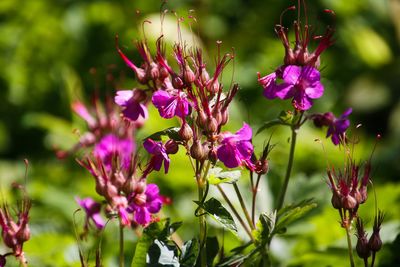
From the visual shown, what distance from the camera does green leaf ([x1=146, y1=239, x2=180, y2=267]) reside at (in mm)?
1221

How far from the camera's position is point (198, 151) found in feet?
3.75

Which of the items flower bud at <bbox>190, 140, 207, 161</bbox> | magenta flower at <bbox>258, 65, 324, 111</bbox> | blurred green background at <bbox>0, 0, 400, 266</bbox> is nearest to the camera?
flower bud at <bbox>190, 140, 207, 161</bbox>

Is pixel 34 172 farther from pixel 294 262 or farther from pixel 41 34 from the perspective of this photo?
pixel 294 262

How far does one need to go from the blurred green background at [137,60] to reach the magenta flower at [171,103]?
1.24 meters

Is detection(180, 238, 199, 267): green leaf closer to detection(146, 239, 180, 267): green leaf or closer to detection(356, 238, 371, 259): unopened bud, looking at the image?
detection(146, 239, 180, 267): green leaf

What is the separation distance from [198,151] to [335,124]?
1.00ft

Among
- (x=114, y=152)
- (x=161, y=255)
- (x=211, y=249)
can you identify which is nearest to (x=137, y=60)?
(x=114, y=152)

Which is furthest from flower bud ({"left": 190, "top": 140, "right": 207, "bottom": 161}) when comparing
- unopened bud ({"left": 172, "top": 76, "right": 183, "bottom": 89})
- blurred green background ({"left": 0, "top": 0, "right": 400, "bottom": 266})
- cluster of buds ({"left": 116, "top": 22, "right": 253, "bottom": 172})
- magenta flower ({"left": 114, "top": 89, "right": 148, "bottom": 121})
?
blurred green background ({"left": 0, "top": 0, "right": 400, "bottom": 266})

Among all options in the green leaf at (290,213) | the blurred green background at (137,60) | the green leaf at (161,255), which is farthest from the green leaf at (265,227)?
the blurred green background at (137,60)

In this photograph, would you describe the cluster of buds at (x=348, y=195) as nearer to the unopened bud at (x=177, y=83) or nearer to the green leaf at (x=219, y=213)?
the green leaf at (x=219, y=213)

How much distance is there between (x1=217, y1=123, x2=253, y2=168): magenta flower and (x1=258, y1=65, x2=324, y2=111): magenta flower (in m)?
0.10

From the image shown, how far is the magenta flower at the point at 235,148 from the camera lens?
1158 millimetres

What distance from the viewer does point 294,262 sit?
1575 millimetres

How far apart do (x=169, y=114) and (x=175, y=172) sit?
130cm
